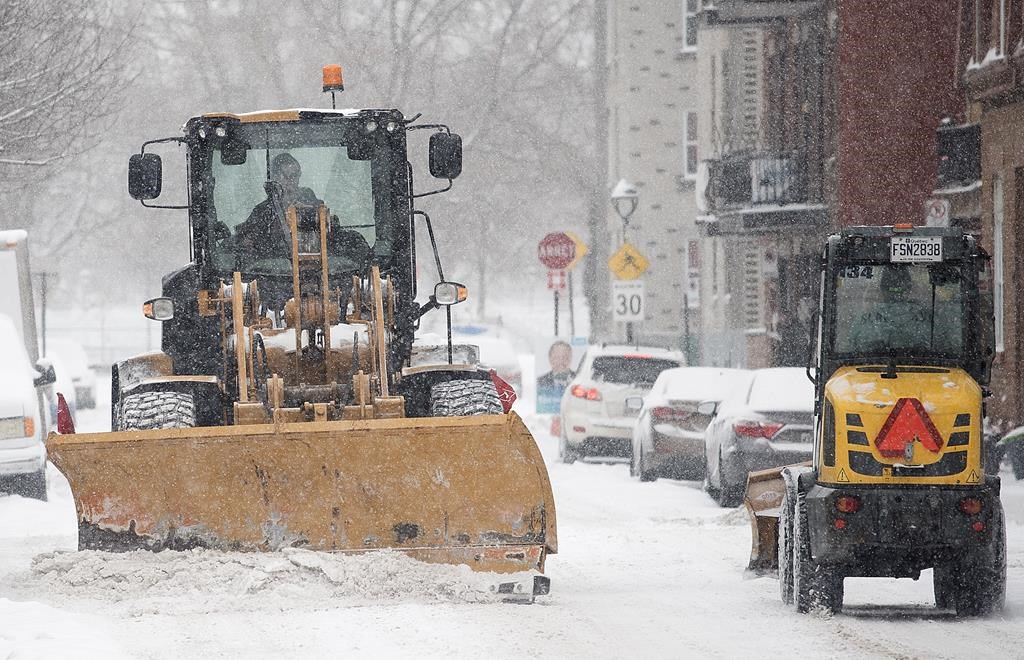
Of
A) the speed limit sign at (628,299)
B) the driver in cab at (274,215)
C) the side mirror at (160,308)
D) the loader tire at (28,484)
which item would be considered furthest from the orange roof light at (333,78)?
the speed limit sign at (628,299)

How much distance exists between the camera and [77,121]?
1027 inches

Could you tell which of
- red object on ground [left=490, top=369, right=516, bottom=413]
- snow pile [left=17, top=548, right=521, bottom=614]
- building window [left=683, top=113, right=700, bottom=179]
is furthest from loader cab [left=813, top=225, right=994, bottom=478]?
building window [left=683, top=113, right=700, bottom=179]

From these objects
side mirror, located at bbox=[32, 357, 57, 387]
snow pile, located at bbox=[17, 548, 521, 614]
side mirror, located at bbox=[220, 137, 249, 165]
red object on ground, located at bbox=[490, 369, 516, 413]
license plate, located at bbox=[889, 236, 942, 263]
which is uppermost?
side mirror, located at bbox=[220, 137, 249, 165]

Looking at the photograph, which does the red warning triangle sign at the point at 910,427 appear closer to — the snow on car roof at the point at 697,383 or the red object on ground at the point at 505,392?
the red object on ground at the point at 505,392

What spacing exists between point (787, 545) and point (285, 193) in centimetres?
394

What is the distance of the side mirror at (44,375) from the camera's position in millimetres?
16792

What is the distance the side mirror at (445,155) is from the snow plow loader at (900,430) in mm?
2740

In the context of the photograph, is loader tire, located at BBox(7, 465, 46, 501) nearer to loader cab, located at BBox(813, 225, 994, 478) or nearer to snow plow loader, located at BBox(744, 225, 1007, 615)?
snow plow loader, located at BBox(744, 225, 1007, 615)

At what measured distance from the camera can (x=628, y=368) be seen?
21391 millimetres

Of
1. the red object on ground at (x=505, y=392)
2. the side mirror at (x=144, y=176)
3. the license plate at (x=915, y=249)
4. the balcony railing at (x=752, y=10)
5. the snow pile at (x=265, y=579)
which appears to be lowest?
the snow pile at (x=265, y=579)

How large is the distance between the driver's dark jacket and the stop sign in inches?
801

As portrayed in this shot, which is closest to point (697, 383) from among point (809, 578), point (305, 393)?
point (305, 393)

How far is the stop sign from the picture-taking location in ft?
104

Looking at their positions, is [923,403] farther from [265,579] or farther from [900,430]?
[265,579]
